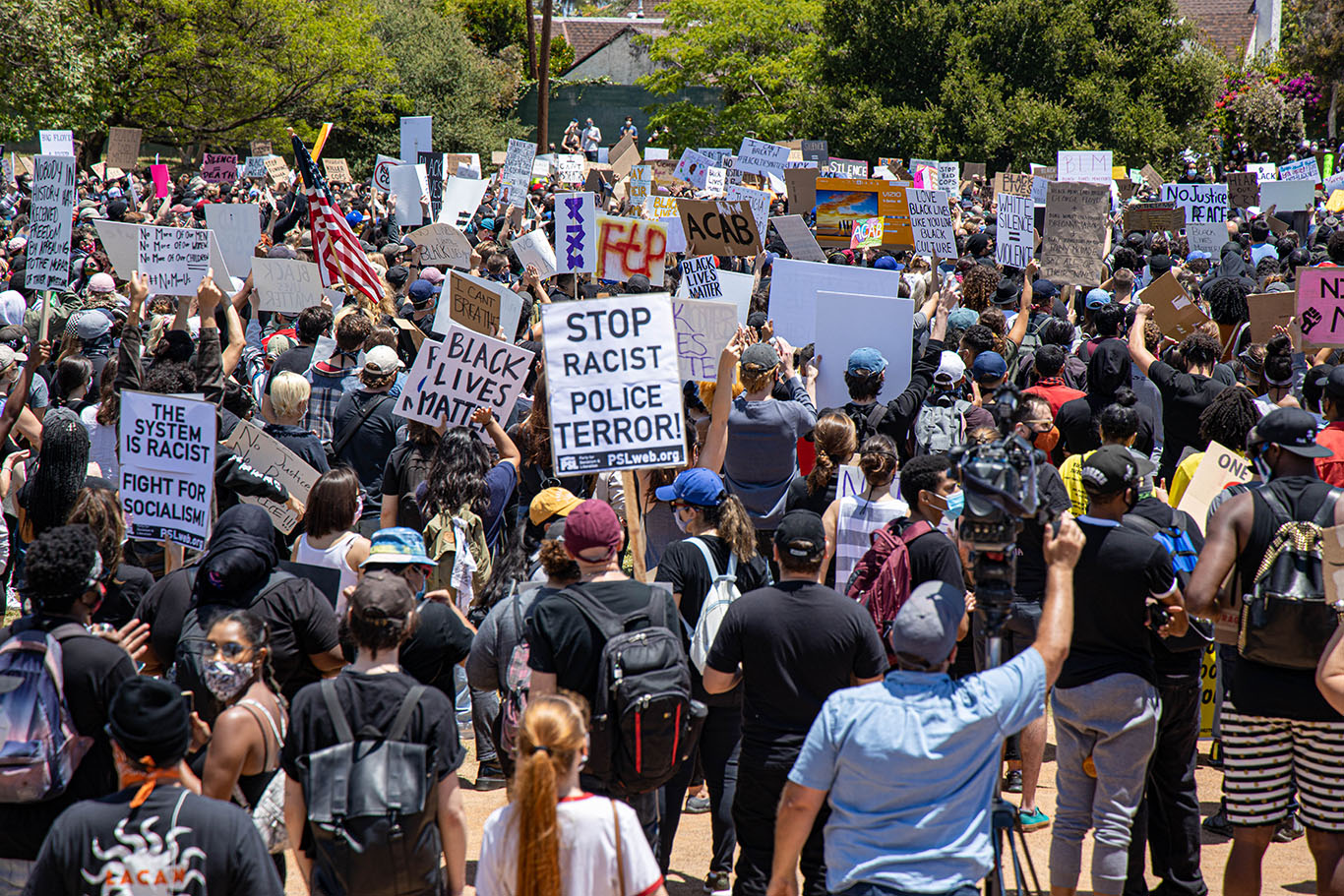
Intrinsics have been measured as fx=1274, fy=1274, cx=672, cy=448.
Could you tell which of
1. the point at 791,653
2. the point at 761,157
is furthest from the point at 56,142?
the point at 791,653

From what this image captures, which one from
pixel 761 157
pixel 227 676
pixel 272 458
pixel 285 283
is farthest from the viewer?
pixel 761 157

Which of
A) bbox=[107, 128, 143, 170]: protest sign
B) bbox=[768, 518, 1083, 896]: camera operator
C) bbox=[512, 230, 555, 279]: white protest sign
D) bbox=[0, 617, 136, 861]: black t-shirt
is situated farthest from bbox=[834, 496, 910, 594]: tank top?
bbox=[107, 128, 143, 170]: protest sign

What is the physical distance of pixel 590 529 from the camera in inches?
175

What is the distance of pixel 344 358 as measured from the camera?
815cm

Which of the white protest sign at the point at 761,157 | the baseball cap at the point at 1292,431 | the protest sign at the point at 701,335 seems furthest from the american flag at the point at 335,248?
the white protest sign at the point at 761,157

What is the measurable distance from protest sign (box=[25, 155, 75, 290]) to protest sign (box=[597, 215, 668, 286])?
475cm

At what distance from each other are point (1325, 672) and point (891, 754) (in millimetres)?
1786

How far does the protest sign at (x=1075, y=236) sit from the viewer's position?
12.4 m

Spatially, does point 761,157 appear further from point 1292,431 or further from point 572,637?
point 572,637

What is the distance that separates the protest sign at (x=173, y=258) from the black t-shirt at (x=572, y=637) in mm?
7233

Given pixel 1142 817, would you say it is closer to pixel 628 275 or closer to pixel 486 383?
pixel 486 383

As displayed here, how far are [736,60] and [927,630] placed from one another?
45.3m

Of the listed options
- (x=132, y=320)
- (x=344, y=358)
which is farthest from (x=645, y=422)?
(x=132, y=320)

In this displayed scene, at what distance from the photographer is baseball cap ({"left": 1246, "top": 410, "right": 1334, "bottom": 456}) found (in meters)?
4.73
